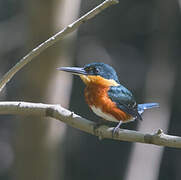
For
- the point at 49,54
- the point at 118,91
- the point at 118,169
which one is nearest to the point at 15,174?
the point at 49,54

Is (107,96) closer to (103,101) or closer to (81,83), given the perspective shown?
(103,101)

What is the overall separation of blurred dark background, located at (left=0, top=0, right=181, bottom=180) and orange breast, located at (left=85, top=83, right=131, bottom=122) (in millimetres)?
1892

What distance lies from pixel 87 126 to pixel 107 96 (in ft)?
1.44

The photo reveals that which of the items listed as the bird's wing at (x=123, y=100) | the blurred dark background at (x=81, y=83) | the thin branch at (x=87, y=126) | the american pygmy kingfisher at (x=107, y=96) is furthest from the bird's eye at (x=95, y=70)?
the blurred dark background at (x=81, y=83)

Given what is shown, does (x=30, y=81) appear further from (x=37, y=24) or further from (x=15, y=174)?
(x=15, y=174)

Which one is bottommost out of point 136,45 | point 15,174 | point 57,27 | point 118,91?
point 15,174

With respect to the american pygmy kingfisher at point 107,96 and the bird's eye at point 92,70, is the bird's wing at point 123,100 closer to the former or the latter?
the american pygmy kingfisher at point 107,96

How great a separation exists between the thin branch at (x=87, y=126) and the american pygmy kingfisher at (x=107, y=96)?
0.27 meters

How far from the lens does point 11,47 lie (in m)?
6.11

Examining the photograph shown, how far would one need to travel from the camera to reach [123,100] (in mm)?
2598

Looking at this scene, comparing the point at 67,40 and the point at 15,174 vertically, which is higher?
the point at 67,40

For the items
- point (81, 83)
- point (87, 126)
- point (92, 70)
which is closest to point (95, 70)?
point (92, 70)

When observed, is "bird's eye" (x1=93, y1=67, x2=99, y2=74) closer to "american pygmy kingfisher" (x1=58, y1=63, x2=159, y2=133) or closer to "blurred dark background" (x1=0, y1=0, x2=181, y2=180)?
"american pygmy kingfisher" (x1=58, y1=63, x2=159, y2=133)

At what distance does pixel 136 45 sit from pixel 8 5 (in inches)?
72.1
